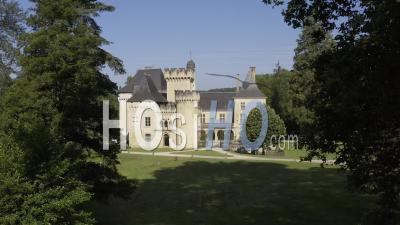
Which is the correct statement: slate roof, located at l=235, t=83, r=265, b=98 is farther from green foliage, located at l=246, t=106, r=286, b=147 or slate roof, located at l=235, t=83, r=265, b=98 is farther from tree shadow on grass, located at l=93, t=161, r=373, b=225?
tree shadow on grass, located at l=93, t=161, r=373, b=225

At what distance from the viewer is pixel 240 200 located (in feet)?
77.0

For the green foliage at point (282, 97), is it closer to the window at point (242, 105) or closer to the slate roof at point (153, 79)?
the window at point (242, 105)

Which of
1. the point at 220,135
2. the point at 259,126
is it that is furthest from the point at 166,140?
the point at 259,126

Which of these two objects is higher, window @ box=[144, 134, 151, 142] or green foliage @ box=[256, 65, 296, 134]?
green foliage @ box=[256, 65, 296, 134]

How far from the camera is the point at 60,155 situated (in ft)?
42.7

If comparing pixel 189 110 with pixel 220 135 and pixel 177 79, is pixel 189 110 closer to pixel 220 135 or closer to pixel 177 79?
pixel 177 79

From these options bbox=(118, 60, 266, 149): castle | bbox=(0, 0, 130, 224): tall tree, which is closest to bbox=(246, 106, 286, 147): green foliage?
bbox=(118, 60, 266, 149): castle

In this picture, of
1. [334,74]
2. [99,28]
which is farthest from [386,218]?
[99,28]

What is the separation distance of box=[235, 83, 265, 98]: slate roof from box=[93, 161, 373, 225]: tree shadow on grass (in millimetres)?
28387

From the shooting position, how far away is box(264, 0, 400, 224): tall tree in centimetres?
836

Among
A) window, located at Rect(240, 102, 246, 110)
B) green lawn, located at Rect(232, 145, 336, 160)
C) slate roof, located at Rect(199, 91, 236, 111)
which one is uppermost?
slate roof, located at Rect(199, 91, 236, 111)

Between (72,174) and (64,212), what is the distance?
4.92 feet

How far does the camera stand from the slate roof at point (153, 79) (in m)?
62.8

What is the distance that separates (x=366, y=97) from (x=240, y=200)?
16044 millimetres
